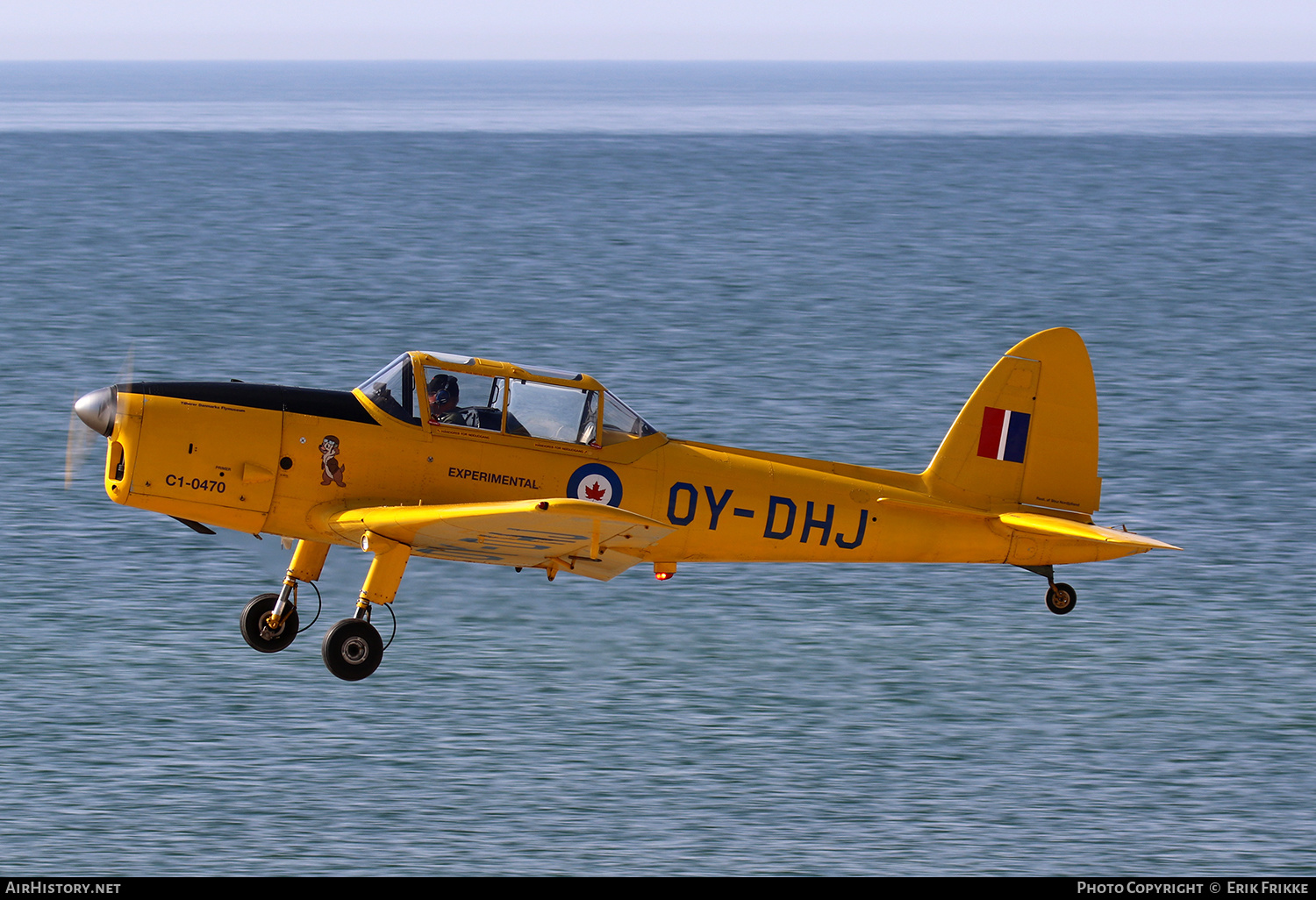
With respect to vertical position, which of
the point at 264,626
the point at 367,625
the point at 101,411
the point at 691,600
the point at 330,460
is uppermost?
the point at 101,411

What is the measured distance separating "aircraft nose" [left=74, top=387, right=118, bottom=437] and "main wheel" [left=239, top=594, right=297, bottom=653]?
1940mm

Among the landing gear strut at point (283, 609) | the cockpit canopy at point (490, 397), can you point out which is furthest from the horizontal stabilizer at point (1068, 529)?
the landing gear strut at point (283, 609)

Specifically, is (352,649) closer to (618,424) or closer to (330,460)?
(330,460)

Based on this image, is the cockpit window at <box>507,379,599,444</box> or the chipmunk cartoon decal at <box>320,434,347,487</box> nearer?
the chipmunk cartoon decal at <box>320,434,347,487</box>

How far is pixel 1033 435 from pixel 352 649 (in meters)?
6.23

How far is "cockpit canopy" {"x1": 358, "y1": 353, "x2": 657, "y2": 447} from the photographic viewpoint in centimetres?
1192

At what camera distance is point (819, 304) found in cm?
3538

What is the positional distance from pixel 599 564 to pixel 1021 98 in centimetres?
13175

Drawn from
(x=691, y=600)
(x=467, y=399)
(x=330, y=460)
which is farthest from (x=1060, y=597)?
(x=330, y=460)

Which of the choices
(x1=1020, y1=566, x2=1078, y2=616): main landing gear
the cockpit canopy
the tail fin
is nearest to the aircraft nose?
the cockpit canopy

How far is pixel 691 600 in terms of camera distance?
657 inches

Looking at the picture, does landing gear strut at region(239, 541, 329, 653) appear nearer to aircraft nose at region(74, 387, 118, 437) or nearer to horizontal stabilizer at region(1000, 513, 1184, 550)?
aircraft nose at region(74, 387, 118, 437)

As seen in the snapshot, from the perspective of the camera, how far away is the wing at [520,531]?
10.6 m

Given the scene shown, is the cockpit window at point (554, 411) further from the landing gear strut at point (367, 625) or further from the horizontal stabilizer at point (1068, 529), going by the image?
the horizontal stabilizer at point (1068, 529)
